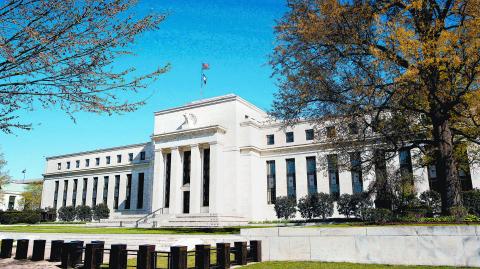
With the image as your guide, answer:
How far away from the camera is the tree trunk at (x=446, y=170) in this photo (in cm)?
1441

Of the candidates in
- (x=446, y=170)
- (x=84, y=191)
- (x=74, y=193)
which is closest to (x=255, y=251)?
(x=446, y=170)

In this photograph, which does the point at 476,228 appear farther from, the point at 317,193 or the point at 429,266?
the point at 317,193

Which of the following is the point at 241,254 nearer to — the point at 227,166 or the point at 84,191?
the point at 227,166

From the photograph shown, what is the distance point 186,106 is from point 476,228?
1594 inches

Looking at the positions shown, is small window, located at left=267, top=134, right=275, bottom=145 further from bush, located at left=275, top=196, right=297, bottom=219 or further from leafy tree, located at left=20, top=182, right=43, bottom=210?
leafy tree, located at left=20, top=182, right=43, bottom=210

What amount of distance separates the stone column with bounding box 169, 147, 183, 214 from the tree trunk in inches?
1289

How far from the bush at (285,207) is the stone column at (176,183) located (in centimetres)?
1210

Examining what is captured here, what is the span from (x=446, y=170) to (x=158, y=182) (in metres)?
35.9

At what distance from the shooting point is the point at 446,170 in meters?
14.8

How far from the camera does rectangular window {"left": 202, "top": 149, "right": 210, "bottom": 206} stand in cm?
4251

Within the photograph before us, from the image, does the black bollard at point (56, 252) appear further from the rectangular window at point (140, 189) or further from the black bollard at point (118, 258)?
the rectangular window at point (140, 189)

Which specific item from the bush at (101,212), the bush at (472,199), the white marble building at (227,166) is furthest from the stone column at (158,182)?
the bush at (472,199)

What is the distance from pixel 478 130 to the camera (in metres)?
15.8

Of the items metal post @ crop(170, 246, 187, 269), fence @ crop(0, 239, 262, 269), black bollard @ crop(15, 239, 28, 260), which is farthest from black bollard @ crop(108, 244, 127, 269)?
black bollard @ crop(15, 239, 28, 260)
